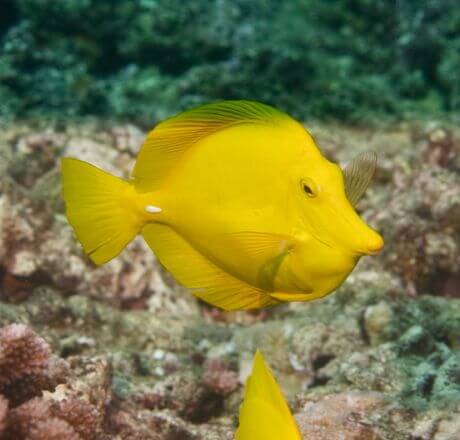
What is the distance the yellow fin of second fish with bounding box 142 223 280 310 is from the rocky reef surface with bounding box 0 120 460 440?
2.59ft

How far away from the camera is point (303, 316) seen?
4.16m

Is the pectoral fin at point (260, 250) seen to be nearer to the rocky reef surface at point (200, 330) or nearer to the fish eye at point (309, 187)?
the fish eye at point (309, 187)

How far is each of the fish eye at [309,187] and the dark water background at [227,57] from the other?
4.73 m

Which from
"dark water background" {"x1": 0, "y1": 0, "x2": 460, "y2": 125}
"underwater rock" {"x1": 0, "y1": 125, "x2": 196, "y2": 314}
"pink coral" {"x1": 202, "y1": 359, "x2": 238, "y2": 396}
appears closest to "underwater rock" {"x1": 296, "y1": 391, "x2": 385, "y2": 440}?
"pink coral" {"x1": 202, "y1": 359, "x2": 238, "y2": 396}

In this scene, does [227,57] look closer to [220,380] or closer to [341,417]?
[220,380]

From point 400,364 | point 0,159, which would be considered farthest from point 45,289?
Answer: point 400,364

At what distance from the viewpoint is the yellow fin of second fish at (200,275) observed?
2.02m

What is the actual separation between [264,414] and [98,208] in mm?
915

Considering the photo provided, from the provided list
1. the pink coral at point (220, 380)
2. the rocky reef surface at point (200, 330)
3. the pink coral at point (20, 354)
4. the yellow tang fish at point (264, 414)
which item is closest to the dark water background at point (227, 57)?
the rocky reef surface at point (200, 330)

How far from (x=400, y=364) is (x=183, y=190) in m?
1.85

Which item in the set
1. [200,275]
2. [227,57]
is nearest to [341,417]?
[200,275]

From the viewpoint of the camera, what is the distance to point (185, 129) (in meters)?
1.98

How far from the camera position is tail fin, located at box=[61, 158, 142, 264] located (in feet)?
6.82

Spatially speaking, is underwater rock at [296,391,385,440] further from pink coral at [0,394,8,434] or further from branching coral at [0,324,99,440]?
pink coral at [0,394,8,434]
